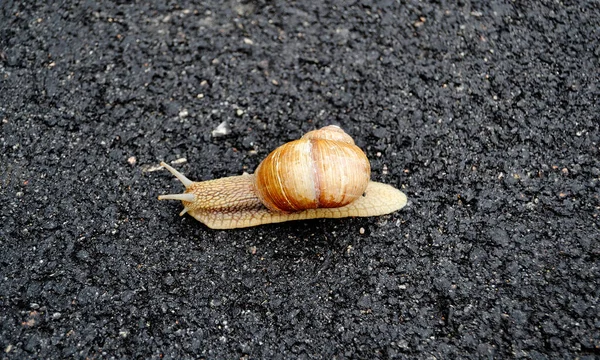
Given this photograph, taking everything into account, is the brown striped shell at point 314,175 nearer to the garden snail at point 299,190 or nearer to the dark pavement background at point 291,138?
the garden snail at point 299,190

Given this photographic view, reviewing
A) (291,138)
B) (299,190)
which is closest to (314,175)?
(299,190)

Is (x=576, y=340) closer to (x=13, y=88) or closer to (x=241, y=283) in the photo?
(x=241, y=283)

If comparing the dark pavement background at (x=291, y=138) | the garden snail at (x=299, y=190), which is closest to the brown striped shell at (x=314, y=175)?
the garden snail at (x=299, y=190)

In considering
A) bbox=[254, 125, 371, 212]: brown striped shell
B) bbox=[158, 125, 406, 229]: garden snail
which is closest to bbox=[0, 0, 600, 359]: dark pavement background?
bbox=[158, 125, 406, 229]: garden snail

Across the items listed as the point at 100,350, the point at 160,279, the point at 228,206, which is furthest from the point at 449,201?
the point at 100,350

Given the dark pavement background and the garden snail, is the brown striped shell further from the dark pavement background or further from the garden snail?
the dark pavement background

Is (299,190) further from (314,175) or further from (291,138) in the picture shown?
(291,138)
